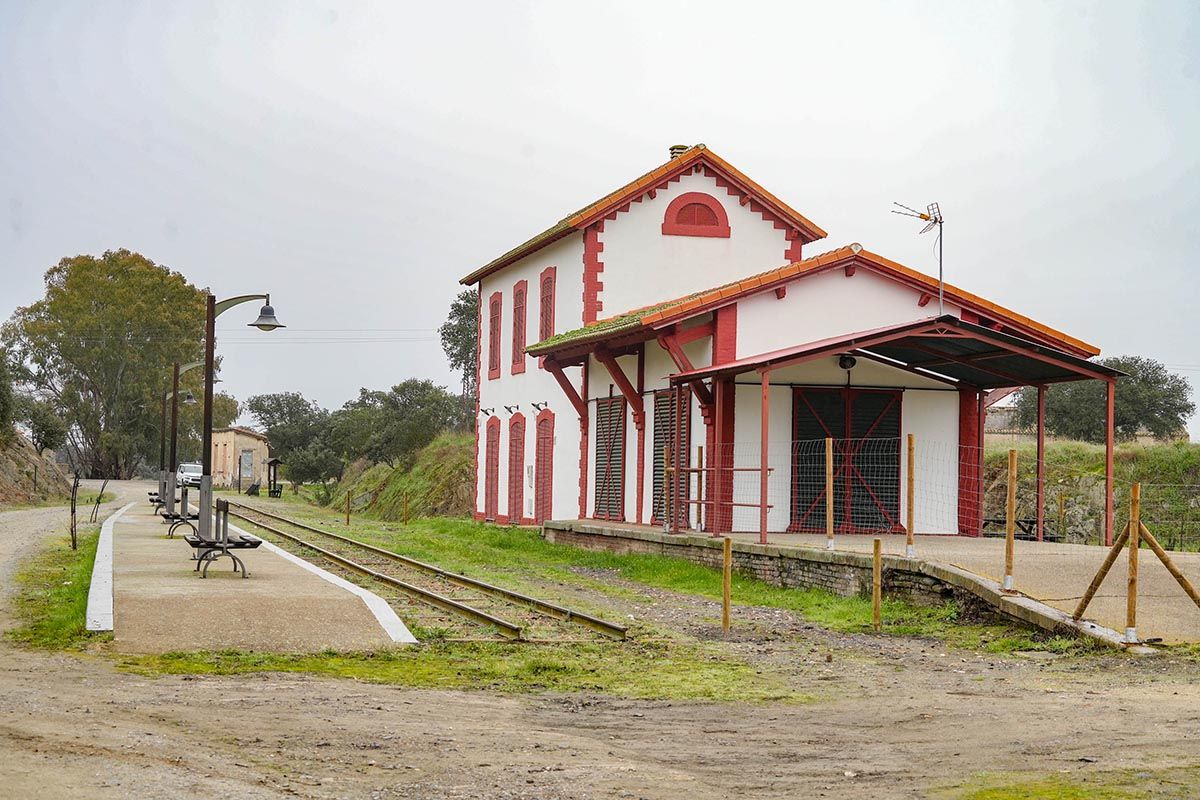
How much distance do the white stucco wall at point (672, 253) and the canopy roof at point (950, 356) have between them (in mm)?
6345

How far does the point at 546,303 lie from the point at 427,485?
17.2 meters

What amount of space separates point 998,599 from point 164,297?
66.3 metres

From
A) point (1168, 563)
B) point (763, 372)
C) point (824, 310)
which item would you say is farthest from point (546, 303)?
point (1168, 563)

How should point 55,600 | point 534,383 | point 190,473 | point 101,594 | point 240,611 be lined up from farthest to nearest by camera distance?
1. point 190,473
2. point 534,383
3. point 55,600
4. point 101,594
5. point 240,611

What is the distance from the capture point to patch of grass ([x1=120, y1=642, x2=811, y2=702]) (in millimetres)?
9953

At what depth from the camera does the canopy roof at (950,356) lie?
18.0 metres

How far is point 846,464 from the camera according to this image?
21469mm

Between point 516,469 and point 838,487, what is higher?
point 516,469

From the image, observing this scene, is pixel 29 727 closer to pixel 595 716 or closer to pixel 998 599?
pixel 595 716

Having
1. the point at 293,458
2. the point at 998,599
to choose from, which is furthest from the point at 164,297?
the point at 998,599

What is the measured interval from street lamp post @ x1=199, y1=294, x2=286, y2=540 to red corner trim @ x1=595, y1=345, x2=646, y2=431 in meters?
5.85

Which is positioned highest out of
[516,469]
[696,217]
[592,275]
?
[696,217]

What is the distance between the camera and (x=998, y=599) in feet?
43.7

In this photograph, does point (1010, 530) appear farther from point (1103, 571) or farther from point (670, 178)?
A: point (670, 178)
